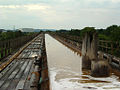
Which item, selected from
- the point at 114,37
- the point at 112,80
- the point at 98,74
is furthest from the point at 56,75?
the point at 114,37

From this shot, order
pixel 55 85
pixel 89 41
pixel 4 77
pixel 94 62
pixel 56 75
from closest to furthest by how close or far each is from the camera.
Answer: pixel 4 77 → pixel 55 85 → pixel 94 62 → pixel 89 41 → pixel 56 75

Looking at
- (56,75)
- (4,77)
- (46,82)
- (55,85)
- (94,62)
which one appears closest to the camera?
(46,82)

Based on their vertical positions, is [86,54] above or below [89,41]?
below

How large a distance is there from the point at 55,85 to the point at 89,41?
2.78m

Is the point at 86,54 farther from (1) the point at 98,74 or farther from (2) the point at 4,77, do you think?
(2) the point at 4,77

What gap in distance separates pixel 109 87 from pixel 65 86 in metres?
1.79

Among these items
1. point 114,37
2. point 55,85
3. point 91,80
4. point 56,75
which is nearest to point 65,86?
point 55,85

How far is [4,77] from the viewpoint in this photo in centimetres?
693

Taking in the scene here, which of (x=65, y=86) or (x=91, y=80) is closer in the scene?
(x=65, y=86)

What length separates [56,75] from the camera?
30.6 ft

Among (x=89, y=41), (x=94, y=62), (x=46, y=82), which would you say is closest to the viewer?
(x=46, y=82)

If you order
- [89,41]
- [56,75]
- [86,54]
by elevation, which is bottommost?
[56,75]

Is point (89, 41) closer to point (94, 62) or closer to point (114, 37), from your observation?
point (94, 62)

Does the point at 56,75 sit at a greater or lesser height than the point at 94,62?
lesser
